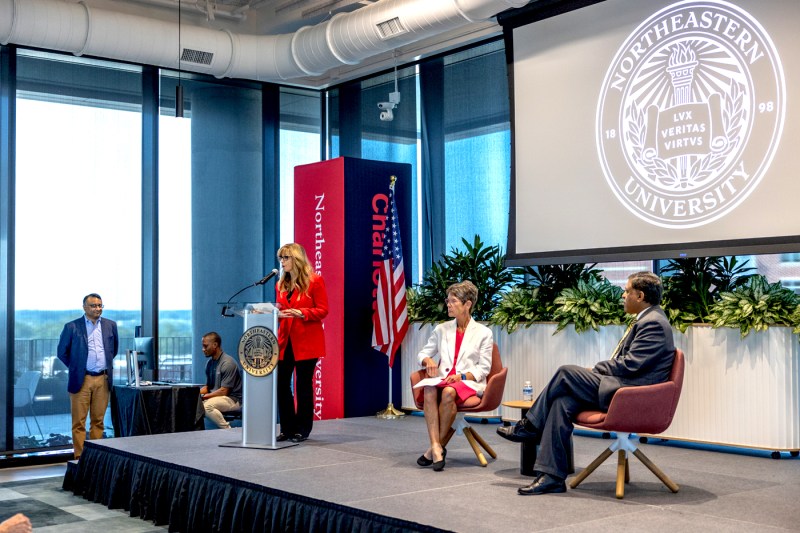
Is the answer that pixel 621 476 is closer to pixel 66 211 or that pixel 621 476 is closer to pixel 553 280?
pixel 553 280

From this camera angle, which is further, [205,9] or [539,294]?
[205,9]

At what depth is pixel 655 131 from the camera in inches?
258

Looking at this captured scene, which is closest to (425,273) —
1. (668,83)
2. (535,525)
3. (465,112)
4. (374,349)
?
(374,349)

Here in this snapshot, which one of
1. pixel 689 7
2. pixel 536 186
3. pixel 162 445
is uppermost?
pixel 689 7

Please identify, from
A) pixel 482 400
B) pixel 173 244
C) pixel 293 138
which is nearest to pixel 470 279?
pixel 482 400

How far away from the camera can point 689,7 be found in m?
6.35

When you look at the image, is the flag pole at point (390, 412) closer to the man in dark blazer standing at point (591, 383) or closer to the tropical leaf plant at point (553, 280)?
the tropical leaf plant at point (553, 280)

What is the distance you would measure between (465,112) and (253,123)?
2.51 meters

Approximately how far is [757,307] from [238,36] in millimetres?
5444

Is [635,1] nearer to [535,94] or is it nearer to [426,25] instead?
[535,94]

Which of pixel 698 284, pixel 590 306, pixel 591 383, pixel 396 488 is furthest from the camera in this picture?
pixel 590 306

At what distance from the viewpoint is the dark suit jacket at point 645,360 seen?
442cm

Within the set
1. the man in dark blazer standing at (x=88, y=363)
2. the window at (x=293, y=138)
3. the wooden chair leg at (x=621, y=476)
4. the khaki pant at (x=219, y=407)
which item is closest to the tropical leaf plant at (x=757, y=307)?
the wooden chair leg at (x=621, y=476)

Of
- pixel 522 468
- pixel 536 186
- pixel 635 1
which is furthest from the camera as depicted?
pixel 536 186
